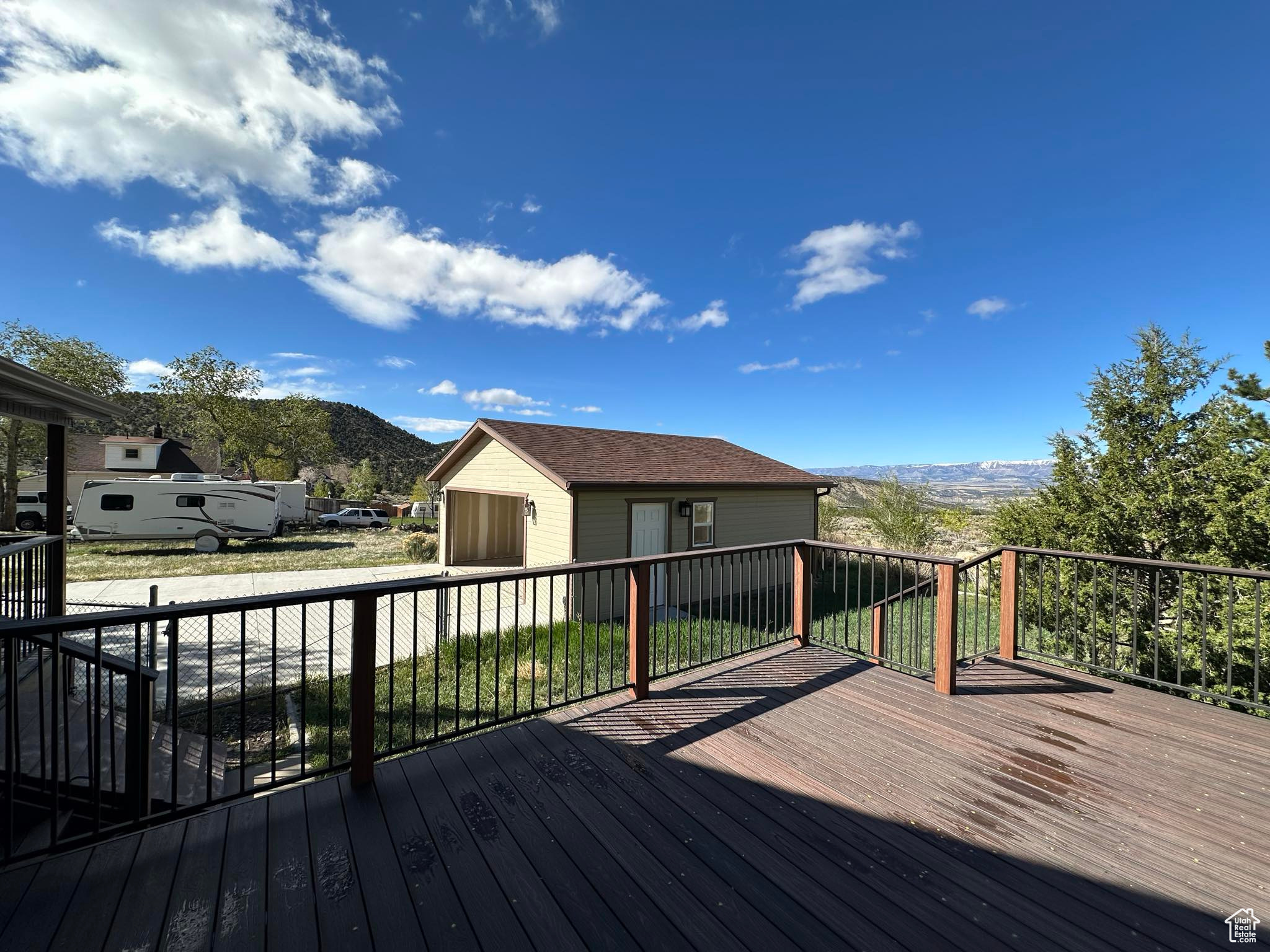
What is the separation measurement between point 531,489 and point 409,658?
384 centimetres

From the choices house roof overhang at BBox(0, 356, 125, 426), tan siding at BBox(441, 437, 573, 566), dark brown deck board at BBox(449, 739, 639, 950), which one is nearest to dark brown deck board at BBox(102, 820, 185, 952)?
dark brown deck board at BBox(449, 739, 639, 950)

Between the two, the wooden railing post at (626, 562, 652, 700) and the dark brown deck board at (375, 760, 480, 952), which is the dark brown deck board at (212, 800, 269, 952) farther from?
the wooden railing post at (626, 562, 652, 700)

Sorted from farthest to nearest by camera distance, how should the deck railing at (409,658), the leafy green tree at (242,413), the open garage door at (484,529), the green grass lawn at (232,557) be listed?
1. the leafy green tree at (242,413)
2. the open garage door at (484,529)
3. the green grass lawn at (232,557)
4. the deck railing at (409,658)

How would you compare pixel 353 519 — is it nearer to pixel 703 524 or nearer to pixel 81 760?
pixel 703 524

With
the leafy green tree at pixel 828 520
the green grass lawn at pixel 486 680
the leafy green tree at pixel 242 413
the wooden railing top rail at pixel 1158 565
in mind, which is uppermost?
the leafy green tree at pixel 242 413

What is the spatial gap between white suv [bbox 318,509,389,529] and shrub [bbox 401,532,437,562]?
10353 millimetres

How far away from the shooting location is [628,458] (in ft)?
34.0

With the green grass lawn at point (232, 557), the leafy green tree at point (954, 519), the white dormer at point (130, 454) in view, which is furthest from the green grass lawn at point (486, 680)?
the white dormer at point (130, 454)

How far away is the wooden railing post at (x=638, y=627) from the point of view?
3.12m

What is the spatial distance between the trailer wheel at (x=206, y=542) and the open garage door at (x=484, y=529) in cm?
916

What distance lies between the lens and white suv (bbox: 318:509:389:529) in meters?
23.5

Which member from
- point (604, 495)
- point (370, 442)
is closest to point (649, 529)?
point (604, 495)

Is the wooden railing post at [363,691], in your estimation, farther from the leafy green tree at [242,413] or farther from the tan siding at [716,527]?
the leafy green tree at [242,413]

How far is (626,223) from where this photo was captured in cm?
1126
